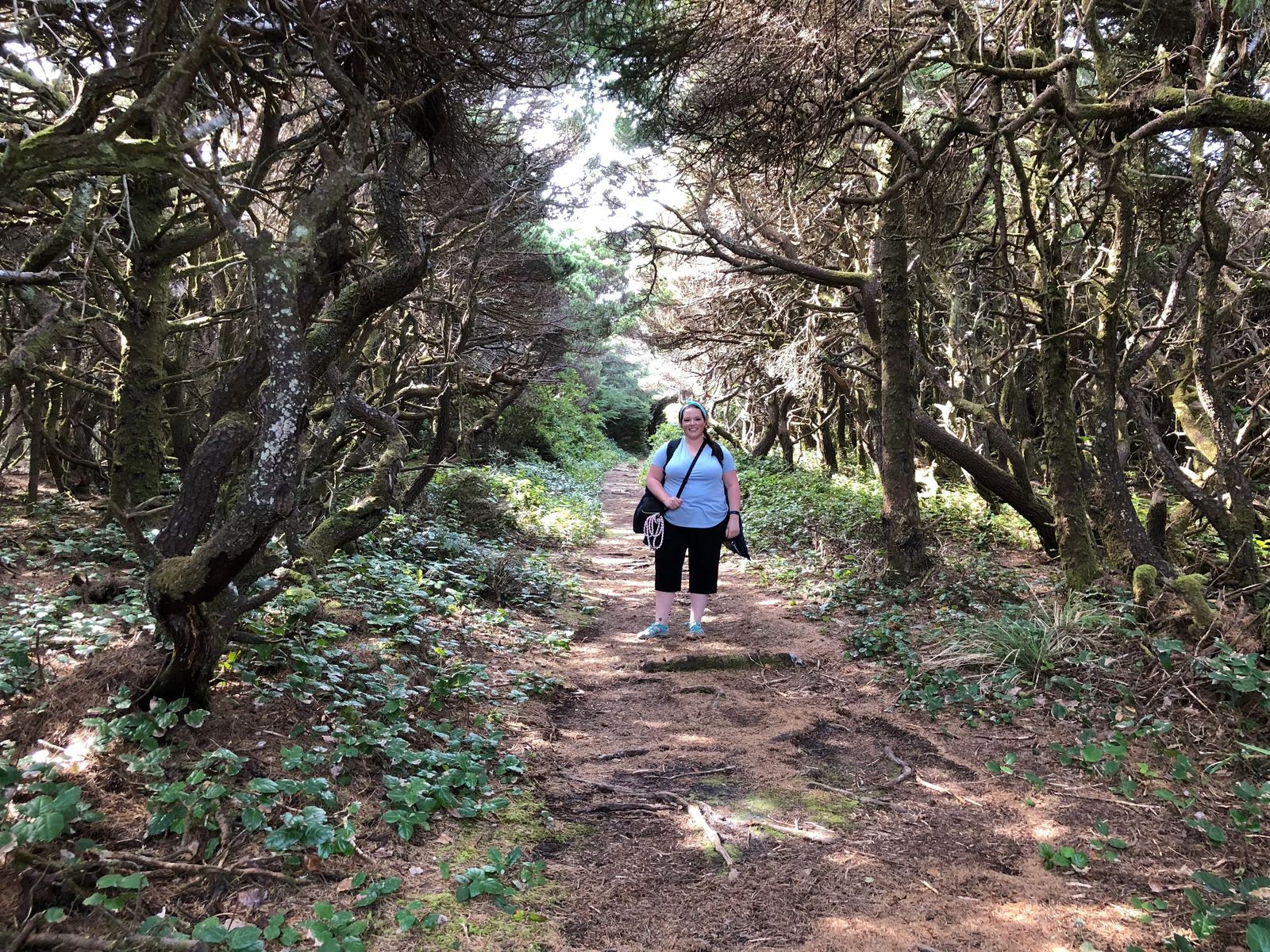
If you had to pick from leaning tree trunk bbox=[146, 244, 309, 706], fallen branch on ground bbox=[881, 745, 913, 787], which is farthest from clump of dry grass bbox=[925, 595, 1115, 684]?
leaning tree trunk bbox=[146, 244, 309, 706]

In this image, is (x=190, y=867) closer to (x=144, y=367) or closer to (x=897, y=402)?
(x=144, y=367)

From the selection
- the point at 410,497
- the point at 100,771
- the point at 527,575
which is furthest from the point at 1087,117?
the point at 410,497

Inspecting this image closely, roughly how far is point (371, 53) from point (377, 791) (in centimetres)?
453

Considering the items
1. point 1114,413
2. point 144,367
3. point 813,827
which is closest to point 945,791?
point 813,827

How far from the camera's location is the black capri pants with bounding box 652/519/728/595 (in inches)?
258

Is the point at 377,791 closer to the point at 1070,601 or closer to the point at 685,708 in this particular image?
the point at 685,708

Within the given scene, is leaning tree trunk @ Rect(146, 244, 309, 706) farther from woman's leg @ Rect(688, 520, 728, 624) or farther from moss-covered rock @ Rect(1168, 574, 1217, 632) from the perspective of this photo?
moss-covered rock @ Rect(1168, 574, 1217, 632)

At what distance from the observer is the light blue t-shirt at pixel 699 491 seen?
21.3ft

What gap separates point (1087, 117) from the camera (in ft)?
14.0

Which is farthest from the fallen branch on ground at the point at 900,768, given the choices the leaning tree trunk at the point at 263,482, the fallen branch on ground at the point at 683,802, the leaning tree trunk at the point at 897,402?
the leaning tree trunk at the point at 897,402

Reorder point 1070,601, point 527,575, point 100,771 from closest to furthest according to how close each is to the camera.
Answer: point 100,771 < point 1070,601 < point 527,575

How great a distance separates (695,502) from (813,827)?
3.32m

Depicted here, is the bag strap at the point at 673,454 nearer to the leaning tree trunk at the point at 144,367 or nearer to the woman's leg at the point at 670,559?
the woman's leg at the point at 670,559

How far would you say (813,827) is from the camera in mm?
3516
